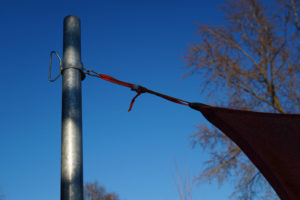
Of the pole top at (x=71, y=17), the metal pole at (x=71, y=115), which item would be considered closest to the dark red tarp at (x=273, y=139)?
the metal pole at (x=71, y=115)

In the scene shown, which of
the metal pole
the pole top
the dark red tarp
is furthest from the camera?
the dark red tarp

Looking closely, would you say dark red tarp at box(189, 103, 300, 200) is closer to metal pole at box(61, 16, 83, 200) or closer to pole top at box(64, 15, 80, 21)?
metal pole at box(61, 16, 83, 200)

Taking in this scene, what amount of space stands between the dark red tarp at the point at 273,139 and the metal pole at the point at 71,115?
0.84m

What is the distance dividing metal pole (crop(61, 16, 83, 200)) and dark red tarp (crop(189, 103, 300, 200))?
0.84m

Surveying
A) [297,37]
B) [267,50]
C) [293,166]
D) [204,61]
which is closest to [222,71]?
[204,61]

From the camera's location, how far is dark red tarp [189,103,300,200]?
86.1 inches

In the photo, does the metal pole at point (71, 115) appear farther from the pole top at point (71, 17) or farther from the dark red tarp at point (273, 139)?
the dark red tarp at point (273, 139)

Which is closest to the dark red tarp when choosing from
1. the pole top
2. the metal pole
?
the metal pole

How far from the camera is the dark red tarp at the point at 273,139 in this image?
2188 millimetres

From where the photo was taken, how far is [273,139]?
2.20 metres

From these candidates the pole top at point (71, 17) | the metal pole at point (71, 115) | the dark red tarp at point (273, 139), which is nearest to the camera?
the metal pole at point (71, 115)

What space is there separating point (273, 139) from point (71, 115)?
4.18ft

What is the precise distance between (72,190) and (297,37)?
28.4 ft

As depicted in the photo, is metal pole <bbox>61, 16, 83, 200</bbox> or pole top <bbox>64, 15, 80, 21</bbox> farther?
pole top <bbox>64, 15, 80, 21</bbox>
